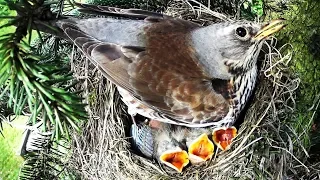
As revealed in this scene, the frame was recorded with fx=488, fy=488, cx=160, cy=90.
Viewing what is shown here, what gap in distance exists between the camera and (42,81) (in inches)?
30.9

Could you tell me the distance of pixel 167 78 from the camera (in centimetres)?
130

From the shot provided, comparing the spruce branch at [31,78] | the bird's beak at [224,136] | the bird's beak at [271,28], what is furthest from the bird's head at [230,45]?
the spruce branch at [31,78]

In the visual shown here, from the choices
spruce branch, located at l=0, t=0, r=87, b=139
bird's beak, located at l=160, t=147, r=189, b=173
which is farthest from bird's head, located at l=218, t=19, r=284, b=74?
spruce branch, located at l=0, t=0, r=87, b=139

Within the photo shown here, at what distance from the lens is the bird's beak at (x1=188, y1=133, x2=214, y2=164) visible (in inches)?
54.6

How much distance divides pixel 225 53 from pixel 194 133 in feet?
0.97

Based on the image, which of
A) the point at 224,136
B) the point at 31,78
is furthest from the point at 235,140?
the point at 31,78

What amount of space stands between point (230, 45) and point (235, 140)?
0.86ft

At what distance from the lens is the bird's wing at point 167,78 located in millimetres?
1293

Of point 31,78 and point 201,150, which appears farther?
point 201,150

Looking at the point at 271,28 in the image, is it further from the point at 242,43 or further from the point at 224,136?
the point at 224,136

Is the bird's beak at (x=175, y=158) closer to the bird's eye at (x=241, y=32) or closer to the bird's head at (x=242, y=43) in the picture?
the bird's head at (x=242, y=43)

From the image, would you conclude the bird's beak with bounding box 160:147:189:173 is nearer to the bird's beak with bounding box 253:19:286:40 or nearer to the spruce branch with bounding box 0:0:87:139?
the bird's beak with bounding box 253:19:286:40

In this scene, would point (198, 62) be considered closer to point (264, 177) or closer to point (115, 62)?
point (115, 62)

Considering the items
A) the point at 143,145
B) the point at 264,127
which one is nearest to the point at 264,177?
the point at 264,127
